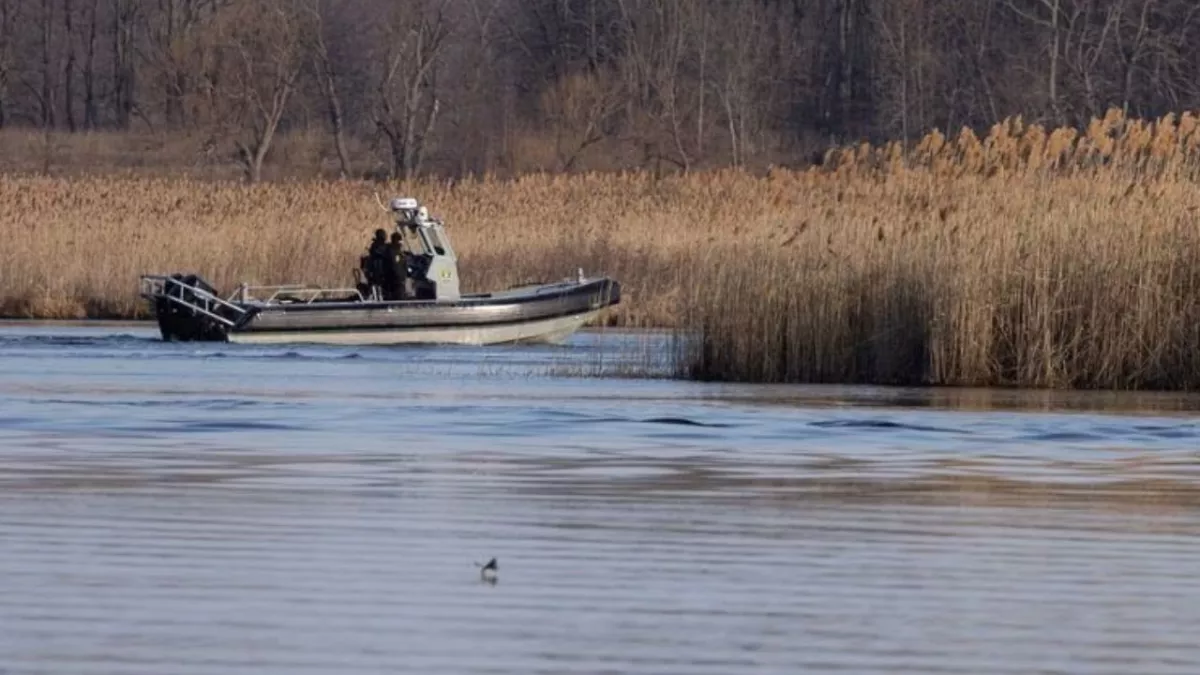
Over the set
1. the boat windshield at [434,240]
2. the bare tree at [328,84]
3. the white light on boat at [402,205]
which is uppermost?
the bare tree at [328,84]

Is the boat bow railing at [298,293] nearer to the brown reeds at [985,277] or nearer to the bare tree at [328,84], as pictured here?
the brown reeds at [985,277]

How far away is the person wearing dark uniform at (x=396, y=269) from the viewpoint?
27.4 meters

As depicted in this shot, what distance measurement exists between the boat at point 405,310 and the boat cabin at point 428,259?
0.4 inches

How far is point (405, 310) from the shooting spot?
27391mm

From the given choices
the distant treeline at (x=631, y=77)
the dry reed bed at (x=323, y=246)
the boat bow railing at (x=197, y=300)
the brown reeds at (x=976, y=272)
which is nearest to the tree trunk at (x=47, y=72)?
the distant treeline at (x=631, y=77)

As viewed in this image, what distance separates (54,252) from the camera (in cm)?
3369

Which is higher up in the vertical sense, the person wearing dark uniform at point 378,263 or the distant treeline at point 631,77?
the distant treeline at point 631,77

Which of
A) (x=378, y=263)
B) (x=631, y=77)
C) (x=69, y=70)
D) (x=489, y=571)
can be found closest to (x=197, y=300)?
(x=378, y=263)

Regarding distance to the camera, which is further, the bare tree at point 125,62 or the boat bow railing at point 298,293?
the bare tree at point 125,62

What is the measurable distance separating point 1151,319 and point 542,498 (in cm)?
902

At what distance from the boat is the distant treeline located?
102 feet

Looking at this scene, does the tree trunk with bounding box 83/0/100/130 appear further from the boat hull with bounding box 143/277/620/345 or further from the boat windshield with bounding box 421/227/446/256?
the boat hull with bounding box 143/277/620/345

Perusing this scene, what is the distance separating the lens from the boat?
27109mm

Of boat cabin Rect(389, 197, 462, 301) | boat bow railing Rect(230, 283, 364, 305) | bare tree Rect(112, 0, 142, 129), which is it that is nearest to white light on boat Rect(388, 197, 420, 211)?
boat cabin Rect(389, 197, 462, 301)
